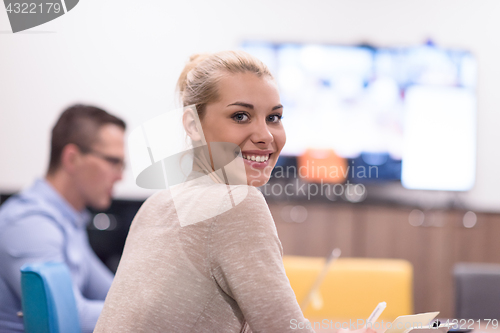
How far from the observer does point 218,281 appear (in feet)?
2.71

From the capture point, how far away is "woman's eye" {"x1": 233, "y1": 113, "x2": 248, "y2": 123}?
984 millimetres

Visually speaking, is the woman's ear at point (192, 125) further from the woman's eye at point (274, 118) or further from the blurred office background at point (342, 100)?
the blurred office background at point (342, 100)

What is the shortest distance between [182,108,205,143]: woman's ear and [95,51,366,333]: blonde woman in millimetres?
11

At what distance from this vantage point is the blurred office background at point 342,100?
122 inches

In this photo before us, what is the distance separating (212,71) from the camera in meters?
1.03

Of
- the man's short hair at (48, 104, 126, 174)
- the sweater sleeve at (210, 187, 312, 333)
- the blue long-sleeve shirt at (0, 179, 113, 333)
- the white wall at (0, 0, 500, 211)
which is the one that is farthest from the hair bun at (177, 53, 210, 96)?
the white wall at (0, 0, 500, 211)

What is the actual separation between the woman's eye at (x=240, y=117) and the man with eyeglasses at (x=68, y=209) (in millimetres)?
976

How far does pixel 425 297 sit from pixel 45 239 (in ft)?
8.12

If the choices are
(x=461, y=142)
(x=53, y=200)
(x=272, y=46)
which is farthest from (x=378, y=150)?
(x=53, y=200)

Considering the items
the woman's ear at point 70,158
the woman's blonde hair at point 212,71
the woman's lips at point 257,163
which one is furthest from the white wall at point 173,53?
the woman's lips at point 257,163

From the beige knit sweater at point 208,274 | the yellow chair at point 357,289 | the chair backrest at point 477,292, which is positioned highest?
the beige knit sweater at point 208,274

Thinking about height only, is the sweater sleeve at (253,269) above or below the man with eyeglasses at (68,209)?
above

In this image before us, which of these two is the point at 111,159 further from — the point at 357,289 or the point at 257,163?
the point at 257,163

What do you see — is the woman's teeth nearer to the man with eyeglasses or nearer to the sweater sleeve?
the sweater sleeve
